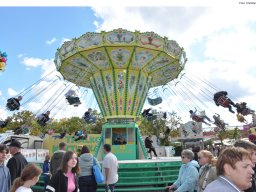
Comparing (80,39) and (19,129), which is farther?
(19,129)

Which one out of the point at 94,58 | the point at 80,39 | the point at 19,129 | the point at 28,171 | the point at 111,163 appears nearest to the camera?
the point at 28,171

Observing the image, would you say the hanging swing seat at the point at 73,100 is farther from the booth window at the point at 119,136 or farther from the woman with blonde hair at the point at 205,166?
the woman with blonde hair at the point at 205,166

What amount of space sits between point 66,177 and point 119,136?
49.5ft

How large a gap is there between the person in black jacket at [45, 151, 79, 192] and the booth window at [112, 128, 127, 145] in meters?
14.8

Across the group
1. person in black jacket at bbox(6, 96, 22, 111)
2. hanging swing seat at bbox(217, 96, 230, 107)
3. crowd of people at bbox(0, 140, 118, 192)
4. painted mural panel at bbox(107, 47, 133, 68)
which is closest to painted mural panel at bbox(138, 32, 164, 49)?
painted mural panel at bbox(107, 47, 133, 68)

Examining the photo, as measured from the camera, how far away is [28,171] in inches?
140

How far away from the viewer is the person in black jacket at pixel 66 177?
4.11 meters

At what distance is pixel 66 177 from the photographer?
4.22 metres

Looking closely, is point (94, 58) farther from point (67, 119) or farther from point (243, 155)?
point (67, 119)

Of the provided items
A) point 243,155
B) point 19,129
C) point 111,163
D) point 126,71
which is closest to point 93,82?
point 126,71

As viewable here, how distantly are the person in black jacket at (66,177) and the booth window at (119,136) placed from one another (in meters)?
14.8

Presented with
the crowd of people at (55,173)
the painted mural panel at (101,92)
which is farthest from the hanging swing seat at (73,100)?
the crowd of people at (55,173)

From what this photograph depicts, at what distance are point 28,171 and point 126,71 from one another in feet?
51.8

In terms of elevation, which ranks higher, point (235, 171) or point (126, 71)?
point (126, 71)
